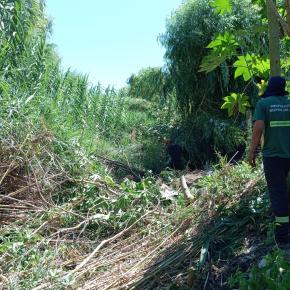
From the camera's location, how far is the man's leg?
4.00 metres

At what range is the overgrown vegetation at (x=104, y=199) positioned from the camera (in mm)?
4055

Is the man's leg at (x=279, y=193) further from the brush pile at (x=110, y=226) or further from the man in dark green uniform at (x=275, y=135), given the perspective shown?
the brush pile at (x=110, y=226)

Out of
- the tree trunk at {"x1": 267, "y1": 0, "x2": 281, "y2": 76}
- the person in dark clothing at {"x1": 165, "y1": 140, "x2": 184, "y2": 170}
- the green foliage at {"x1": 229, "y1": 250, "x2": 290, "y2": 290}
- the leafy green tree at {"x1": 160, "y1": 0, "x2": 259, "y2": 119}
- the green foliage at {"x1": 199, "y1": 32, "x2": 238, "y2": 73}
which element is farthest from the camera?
the leafy green tree at {"x1": 160, "y1": 0, "x2": 259, "y2": 119}

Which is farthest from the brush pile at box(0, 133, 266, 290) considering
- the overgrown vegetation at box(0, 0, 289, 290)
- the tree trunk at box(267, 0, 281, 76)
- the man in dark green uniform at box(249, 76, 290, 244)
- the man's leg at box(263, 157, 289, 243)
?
the tree trunk at box(267, 0, 281, 76)

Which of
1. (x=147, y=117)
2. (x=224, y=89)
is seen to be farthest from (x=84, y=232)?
(x=147, y=117)

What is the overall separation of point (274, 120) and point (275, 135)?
14 cm

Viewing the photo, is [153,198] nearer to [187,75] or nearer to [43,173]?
[43,173]

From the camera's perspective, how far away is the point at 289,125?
4281 millimetres

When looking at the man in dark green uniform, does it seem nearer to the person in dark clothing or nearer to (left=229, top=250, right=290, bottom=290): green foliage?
(left=229, top=250, right=290, bottom=290): green foliage

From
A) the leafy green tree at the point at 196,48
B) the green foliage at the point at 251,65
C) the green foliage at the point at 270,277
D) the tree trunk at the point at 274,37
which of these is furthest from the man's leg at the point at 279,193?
the leafy green tree at the point at 196,48

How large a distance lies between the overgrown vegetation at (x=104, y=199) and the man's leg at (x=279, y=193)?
0.11m

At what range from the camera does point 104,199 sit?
20.4ft

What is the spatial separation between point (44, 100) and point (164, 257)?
443cm

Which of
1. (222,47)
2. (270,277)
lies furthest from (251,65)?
(270,277)
